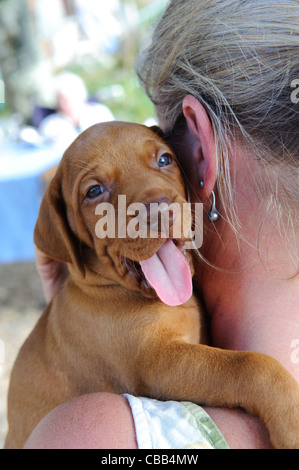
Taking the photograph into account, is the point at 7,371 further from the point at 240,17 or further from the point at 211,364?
the point at 240,17

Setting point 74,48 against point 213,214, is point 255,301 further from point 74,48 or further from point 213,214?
point 74,48

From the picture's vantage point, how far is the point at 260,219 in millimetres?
1828

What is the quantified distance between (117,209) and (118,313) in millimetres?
441

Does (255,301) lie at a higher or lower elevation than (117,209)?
lower

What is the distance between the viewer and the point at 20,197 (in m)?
5.80

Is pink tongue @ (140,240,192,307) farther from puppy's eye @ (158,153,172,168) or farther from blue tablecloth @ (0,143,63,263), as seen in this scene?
blue tablecloth @ (0,143,63,263)

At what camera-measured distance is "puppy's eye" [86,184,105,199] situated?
6.93ft

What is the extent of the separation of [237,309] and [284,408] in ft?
1.54

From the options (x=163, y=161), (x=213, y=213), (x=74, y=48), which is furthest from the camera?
(x=74, y=48)


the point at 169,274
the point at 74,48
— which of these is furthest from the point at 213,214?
the point at 74,48

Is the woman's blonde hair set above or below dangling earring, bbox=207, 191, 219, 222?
above

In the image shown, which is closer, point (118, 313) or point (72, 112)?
point (118, 313)

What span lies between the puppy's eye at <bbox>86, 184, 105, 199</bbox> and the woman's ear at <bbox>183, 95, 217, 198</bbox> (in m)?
0.46

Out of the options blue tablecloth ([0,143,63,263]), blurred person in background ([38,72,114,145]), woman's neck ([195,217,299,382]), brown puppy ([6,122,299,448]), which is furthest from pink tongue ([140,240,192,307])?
blurred person in background ([38,72,114,145])
